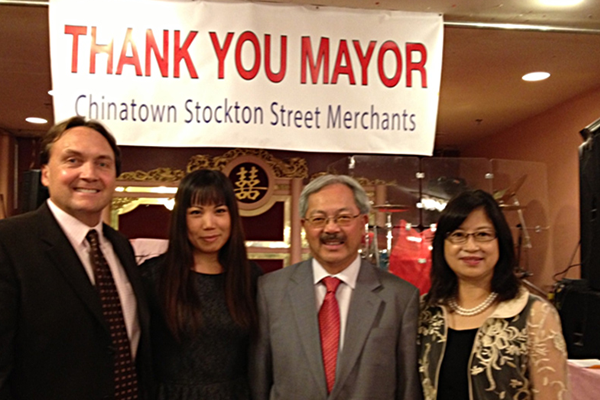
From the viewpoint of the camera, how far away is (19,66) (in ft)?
13.5

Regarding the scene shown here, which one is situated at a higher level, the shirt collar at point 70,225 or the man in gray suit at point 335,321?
the shirt collar at point 70,225

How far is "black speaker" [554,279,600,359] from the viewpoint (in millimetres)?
2602

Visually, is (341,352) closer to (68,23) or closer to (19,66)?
(68,23)

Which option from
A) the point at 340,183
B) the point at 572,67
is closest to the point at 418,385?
the point at 340,183

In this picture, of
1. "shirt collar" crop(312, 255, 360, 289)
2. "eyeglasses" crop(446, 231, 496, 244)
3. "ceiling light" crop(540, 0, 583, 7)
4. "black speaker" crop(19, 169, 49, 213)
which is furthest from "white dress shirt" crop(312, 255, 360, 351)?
"ceiling light" crop(540, 0, 583, 7)

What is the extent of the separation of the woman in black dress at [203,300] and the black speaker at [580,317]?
5.32 ft

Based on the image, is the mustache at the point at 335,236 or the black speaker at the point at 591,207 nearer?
the mustache at the point at 335,236

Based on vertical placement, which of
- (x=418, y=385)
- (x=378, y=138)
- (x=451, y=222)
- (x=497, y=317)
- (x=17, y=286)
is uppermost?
(x=378, y=138)

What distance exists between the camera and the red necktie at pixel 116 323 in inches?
69.4

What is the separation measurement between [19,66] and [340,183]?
3148 millimetres

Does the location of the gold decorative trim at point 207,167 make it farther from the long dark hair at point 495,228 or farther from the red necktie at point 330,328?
the long dark hair at point 495,228

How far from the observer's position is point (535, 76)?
14.2ft

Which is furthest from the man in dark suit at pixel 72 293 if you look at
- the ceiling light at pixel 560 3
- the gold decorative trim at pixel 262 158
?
the gold decorative trim at pixel 262 158

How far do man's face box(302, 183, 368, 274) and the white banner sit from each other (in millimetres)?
678
